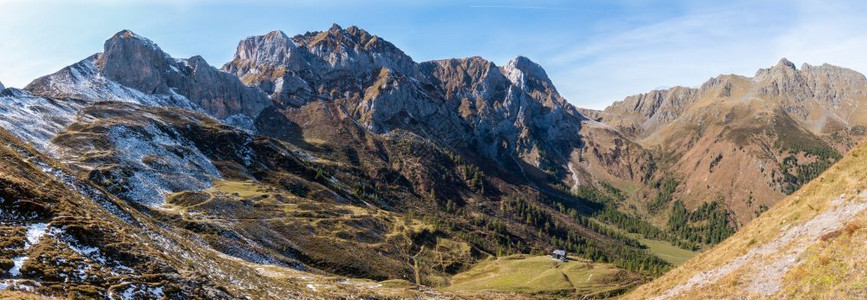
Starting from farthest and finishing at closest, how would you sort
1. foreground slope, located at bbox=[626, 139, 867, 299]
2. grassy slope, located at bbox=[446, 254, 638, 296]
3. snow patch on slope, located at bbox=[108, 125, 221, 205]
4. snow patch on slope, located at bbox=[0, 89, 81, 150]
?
snow patch on slope, located at bbox=[0, 89, 81, 150] < snow patch on slope, located at bbox=[108, 125, 221, 205] < grassy slope, located at bbox=[446, 254, 638, 296] < foreground slope, located at bbox=[626, 139, 867, 299]

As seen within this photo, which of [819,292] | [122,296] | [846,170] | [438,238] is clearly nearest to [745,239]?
[846,170]

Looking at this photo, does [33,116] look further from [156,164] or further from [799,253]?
[799,253]

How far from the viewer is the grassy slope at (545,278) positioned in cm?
13200

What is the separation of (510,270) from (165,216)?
10705 centimetres

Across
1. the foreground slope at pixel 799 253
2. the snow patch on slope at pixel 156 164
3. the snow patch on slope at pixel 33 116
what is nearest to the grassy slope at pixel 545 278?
the foreground slope at pixel 799 253

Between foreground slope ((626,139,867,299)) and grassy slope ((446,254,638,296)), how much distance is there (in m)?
90.7

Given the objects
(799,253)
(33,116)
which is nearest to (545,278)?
(799,253)

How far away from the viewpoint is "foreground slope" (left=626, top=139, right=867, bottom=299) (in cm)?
2800

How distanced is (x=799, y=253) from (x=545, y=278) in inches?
4376

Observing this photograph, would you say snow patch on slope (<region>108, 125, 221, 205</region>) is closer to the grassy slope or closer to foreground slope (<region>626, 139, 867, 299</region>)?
the grassy slope

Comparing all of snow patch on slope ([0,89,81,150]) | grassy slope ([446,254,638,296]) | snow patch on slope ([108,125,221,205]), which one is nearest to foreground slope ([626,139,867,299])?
grassy slope ([446,254,638,296])

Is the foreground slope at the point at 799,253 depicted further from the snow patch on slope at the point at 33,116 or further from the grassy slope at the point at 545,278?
the snow patch on slope at the point at 33,116

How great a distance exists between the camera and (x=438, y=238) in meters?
194

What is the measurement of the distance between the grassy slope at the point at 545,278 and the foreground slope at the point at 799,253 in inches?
3572
